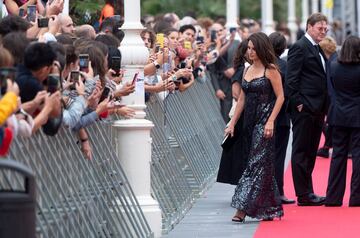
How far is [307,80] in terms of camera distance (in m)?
17.1

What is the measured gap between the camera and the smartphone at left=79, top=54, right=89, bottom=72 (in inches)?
461

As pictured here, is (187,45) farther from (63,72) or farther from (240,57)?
(63,72)

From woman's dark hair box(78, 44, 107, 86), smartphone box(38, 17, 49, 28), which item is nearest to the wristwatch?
woman's dark hair box(78, 44, 107, 86)

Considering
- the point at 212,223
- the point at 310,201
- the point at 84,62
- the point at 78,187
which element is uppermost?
the point at 84,62

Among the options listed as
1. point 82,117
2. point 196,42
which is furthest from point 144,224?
point 196,42

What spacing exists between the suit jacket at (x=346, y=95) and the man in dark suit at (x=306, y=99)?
0.16m

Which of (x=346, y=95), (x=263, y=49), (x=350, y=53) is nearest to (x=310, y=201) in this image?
(x=346, y=95)

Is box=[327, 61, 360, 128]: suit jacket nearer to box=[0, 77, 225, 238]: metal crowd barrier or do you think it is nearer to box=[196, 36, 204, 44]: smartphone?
box=[0, 77, 225, 238]: metal crowd barrier

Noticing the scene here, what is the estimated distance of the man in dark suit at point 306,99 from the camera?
55.9ft

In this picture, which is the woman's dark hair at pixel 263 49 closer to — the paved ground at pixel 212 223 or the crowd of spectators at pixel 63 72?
the crowd of spectators at pixel 63 72

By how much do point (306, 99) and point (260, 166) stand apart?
195 centimetres

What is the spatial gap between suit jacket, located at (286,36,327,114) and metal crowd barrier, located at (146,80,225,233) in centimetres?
154

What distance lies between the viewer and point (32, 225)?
8578 millimetres

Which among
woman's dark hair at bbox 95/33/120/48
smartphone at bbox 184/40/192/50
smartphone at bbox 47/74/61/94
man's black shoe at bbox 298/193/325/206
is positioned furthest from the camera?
smartphone at bbox 184/40/192/50
